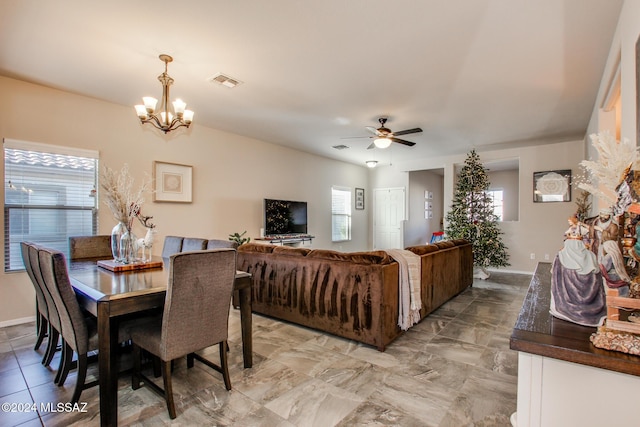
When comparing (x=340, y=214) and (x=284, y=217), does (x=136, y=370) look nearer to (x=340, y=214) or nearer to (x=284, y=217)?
(x=284, y=217)

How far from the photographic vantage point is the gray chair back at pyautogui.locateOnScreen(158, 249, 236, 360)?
5.91 ft

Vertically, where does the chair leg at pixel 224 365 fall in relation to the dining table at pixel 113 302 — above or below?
below

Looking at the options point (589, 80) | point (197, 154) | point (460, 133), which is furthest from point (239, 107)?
point (589, 80)

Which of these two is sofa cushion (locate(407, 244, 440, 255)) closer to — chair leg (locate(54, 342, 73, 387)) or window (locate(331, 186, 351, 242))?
chair leg (locate(54, 342, 73, 387))

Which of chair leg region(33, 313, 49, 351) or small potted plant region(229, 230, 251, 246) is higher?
small potted plant region(229, 230, 251, 246)

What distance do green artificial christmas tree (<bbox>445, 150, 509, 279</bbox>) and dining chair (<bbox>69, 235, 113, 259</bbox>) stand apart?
5.87 meters

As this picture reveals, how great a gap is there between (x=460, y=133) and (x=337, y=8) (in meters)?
4.10

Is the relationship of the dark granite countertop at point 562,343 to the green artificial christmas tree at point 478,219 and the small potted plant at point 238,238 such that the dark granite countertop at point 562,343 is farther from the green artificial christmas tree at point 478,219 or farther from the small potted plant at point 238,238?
the green artificial christmas tree at point 478,219

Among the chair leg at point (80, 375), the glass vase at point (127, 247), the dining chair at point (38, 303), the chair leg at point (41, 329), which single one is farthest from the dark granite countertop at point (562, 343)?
the chair leg at point (41, 329)

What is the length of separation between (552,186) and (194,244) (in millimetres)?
6882

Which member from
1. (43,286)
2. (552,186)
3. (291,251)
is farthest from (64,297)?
(552,186)

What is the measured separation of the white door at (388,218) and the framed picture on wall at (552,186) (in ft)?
10.1

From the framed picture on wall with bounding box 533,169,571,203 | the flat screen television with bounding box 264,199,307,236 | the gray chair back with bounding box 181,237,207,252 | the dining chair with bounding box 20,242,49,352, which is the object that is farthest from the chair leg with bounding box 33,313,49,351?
the framed picture on wall with bounding box 533,169,571,203

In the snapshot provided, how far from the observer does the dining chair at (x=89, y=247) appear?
3193mm
